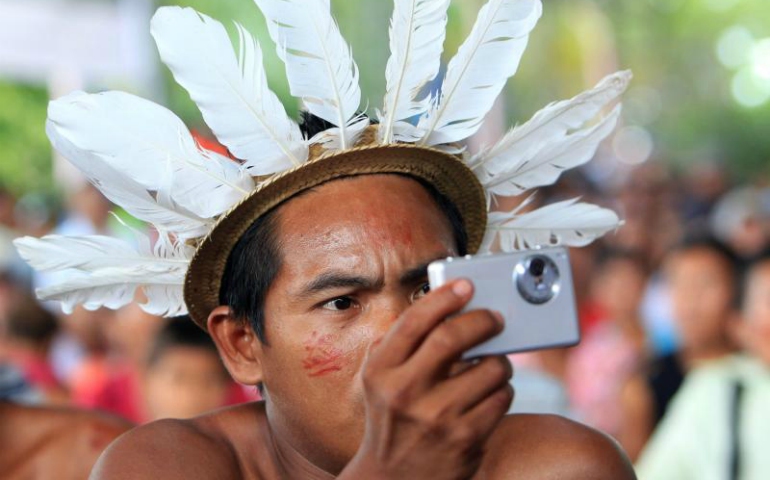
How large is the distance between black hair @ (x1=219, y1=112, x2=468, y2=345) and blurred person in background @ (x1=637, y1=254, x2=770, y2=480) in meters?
2.20

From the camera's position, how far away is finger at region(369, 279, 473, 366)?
4.95 ft

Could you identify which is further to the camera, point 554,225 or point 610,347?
point 610,347

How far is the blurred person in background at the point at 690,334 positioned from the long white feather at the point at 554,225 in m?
2.87

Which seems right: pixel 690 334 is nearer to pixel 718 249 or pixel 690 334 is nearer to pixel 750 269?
pixel 718 249

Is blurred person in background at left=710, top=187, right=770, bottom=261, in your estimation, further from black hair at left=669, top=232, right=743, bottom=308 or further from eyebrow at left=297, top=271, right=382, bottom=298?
eyebrow at left=297, top=271, right=382, bottom=298

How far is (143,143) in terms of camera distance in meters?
2.17

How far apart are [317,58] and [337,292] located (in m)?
0.47

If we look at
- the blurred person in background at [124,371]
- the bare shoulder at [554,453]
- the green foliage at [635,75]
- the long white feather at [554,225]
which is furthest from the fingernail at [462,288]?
the green foliage at [635,75]

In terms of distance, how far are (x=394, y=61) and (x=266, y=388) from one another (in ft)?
2.34

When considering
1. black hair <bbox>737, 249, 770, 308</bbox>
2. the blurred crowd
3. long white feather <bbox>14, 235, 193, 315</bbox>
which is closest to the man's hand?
long white feather <bbox>14, 235, 193, 315</bbox>

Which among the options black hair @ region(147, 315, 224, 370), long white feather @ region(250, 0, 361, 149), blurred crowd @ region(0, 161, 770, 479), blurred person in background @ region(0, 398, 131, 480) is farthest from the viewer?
black hair @ region(147, 315, 224, 370)

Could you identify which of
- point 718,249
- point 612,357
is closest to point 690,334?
point 718,249

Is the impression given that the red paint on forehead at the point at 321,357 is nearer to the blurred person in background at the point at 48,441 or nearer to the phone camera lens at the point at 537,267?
the phone camera lens at the point at 537,267

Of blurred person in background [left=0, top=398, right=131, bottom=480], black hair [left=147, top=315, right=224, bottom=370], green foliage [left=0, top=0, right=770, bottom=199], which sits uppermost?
blurred person in background [left=0, top=398, right=131, bottom=480]
